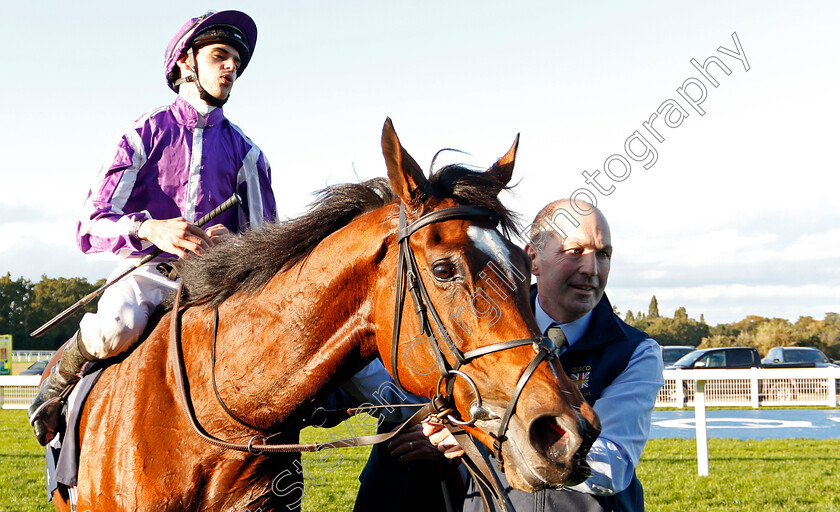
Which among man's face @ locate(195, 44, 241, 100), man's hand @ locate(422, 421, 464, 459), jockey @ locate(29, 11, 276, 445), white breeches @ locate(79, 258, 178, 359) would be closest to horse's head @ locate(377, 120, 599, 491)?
man's hand @ locate(422, 421, 464, 459)

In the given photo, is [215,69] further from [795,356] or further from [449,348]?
[795,356]

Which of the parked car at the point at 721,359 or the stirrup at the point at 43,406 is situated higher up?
the stirrup at the point at 43,406

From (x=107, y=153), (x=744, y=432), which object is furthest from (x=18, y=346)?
(x=107, y=153)

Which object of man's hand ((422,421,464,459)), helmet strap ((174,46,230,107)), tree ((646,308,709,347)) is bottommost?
tree ((646,308,709,347))

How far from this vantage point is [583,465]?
6.12ft

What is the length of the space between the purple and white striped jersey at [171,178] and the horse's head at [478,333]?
3.50ft

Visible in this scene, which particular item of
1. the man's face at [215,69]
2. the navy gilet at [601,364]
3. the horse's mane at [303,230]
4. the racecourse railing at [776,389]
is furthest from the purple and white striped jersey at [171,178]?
the racecourse railing at [776,389]

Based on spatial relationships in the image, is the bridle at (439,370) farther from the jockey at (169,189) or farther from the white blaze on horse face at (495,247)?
the jockey at (169,189)

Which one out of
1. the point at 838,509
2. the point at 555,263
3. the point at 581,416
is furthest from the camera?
the point at 838,509

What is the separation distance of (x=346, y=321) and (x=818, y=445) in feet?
32.1

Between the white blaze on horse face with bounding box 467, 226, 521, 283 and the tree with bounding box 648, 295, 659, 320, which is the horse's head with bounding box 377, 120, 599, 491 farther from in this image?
the tree with bounding box 648, 295, 659, 320

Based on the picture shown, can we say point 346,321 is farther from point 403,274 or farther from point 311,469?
point 311,469

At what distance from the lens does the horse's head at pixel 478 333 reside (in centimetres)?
182

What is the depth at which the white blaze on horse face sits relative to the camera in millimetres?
2020
